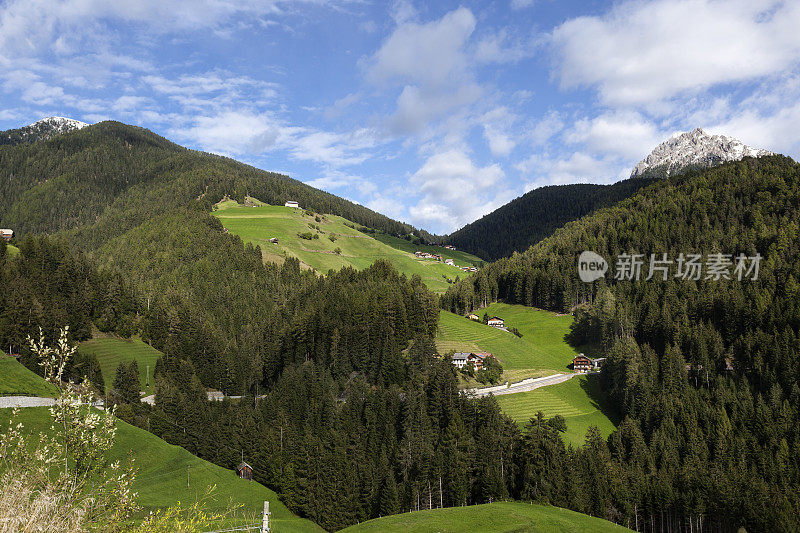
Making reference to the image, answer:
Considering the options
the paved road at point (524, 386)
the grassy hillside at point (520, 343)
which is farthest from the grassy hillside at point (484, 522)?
the grassy hillside at point (520, 343)

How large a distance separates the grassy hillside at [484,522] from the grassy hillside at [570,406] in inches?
1929

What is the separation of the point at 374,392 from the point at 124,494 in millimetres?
98304

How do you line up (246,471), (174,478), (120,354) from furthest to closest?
(120,354) → (246,471) → (174,478)

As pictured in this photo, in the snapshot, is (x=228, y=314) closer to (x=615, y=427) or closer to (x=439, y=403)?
(x=439, y=403)

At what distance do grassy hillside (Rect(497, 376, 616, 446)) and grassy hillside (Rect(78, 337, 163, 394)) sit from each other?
3650 inches

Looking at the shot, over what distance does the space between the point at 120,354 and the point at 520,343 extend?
119961 millimetres

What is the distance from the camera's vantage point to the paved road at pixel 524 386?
117 metres

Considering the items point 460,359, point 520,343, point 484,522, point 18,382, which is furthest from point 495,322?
point 18,382

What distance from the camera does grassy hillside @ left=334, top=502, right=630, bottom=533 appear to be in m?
47.8

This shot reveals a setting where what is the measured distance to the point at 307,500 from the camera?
258 feet

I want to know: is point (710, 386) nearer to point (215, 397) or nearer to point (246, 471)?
point (246, 471)

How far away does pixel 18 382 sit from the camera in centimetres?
7175

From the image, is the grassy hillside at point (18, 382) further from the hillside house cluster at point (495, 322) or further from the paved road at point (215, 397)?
the hillside house cluster at point (495, 322)

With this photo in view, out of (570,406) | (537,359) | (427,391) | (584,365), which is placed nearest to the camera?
(427,391)
